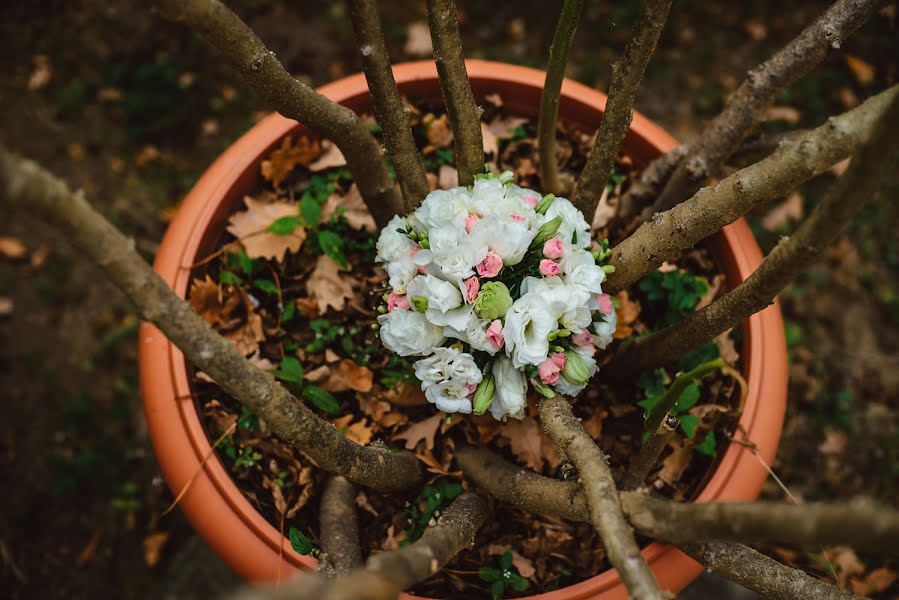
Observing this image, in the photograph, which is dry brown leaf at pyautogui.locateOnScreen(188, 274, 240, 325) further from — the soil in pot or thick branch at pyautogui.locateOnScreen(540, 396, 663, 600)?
thick branch at pyautogui.locateOnScreen(540, 396, 663, 600)

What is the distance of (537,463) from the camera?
163 centimetres

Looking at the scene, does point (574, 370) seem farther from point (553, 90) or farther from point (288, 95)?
point (288, 95)

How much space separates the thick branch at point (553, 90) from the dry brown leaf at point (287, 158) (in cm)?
66

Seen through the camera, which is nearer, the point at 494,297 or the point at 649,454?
the point at 494,297

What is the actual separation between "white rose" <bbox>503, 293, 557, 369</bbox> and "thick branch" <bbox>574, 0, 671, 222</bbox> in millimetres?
426

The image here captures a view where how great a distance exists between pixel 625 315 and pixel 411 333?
0.75 meters

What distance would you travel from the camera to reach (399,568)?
95 centimetres

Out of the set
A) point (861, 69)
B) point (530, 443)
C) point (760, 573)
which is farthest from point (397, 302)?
point (861, 69)

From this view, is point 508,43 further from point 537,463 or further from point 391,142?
point 537,463

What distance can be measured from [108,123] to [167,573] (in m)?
1.86

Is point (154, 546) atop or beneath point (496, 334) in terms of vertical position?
beneath

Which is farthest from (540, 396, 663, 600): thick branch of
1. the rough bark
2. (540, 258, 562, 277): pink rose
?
(540, 258, 562, 277): pink rose

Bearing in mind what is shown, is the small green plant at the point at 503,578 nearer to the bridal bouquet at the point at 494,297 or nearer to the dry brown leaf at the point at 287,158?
the bridal bouquet at the point at 494,297

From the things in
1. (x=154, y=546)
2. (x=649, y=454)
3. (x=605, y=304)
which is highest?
(x=605, y=304)
